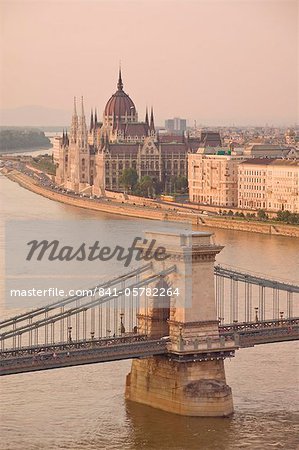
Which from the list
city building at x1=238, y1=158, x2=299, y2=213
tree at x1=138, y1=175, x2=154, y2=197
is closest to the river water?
city building at x1=238, y1=158, x2=299, y2=213

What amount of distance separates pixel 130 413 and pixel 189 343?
0.78 meters

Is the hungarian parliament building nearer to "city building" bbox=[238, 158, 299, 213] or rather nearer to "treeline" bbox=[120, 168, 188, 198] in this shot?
Answer: "treeline" bbox=[120, 168, 188, 198]

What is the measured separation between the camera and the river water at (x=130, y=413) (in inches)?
551

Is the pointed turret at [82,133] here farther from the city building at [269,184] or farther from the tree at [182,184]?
the city building at [269,184]

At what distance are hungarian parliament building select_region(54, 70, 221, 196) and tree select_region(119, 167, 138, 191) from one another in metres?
0.49

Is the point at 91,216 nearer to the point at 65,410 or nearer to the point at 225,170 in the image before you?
the point at 225,170

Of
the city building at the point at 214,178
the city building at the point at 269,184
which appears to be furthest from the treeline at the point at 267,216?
the city building at the point at 214,178

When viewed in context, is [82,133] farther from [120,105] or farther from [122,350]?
[122,350]

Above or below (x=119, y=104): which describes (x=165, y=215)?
below

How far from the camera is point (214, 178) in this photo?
4556 centimetres

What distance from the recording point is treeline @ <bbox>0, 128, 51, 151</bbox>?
96.5m

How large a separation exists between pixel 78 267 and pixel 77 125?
37873mm

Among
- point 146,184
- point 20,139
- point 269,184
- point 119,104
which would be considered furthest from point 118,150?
point 20,139

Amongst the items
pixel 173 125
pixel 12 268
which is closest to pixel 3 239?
pixel 12 268
